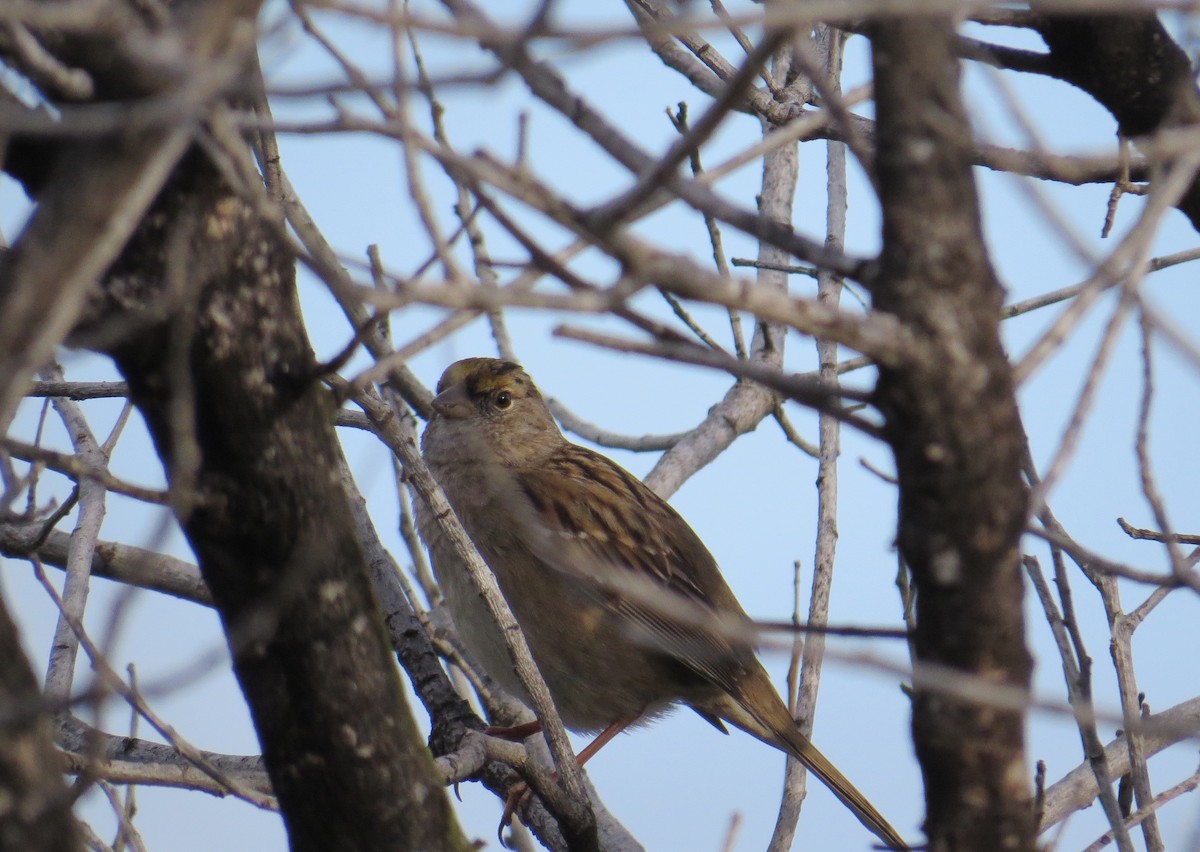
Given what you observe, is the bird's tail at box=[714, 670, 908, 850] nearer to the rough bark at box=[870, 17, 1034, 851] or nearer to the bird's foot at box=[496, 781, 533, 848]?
the bird's foot at box=[496, 781, 533, 848]

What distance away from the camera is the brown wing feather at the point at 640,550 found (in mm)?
5211

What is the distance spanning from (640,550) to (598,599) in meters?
0.45

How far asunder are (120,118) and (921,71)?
98 centimetres

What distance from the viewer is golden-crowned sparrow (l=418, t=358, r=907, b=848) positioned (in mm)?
5000

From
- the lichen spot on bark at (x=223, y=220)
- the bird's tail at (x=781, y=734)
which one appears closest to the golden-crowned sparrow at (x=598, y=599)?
the bird's tail at (x=781, y=734)

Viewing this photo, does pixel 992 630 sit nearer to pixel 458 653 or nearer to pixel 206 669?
pixel 206 669

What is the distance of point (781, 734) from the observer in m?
5.14

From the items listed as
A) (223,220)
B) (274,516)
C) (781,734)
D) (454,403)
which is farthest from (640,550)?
(223,220)

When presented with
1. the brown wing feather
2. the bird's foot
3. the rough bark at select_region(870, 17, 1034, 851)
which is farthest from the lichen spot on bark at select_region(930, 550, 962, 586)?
the brown wing feather

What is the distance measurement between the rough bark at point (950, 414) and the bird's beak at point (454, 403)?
4.21 metres

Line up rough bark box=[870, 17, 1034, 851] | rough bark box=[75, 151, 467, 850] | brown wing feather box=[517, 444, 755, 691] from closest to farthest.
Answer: rough bark box=[870, 17, 1034, 851] < rough bark box=[75, 151, 467, 850] < brown wing feather box=[517, 444, 755, 691]

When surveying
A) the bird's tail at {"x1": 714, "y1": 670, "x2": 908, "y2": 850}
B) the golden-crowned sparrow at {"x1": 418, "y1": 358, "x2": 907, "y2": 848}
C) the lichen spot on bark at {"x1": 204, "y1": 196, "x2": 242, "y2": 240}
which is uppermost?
the golden-crowned sparrow at {"x1": 418, "y1": 358, "x2": 907, "y2": 848}

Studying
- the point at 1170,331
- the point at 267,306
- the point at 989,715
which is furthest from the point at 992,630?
the point at 267,306

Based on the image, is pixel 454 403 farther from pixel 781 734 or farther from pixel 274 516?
pixel 274 516
